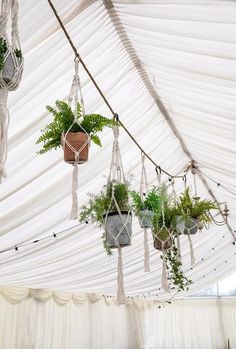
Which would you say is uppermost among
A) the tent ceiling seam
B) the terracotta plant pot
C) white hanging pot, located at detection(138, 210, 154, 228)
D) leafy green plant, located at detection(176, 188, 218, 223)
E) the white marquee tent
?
the tent ceiling seam

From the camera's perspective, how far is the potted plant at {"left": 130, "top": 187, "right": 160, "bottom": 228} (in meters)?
3.47

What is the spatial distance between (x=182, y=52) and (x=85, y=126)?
0.89 meters

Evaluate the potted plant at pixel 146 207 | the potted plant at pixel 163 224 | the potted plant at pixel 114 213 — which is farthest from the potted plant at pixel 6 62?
the potted plant at pixel 163 224

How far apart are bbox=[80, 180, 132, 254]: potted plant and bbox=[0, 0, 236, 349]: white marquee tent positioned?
0.77 meters

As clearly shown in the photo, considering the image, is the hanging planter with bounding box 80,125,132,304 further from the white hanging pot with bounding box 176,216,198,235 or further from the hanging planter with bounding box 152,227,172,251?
the white hanging pot with bounding box 176,216,198,235

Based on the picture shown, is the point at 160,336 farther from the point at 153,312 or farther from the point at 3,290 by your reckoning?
the point at 3,290

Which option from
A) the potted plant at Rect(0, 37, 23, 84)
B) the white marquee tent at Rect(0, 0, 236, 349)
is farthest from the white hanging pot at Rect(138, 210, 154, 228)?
the potted plant at Rect(0, 37, 23, 84)

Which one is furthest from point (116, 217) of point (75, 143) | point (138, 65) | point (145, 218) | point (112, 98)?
point (138, 65)

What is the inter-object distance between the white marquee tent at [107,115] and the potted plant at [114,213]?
77 cm

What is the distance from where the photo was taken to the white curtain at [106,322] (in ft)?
25.8

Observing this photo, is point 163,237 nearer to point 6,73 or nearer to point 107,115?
point 107,115

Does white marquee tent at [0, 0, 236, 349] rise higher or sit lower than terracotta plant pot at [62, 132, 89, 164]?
higher

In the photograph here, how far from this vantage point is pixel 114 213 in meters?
2.76

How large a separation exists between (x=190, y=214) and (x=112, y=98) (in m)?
1.36
